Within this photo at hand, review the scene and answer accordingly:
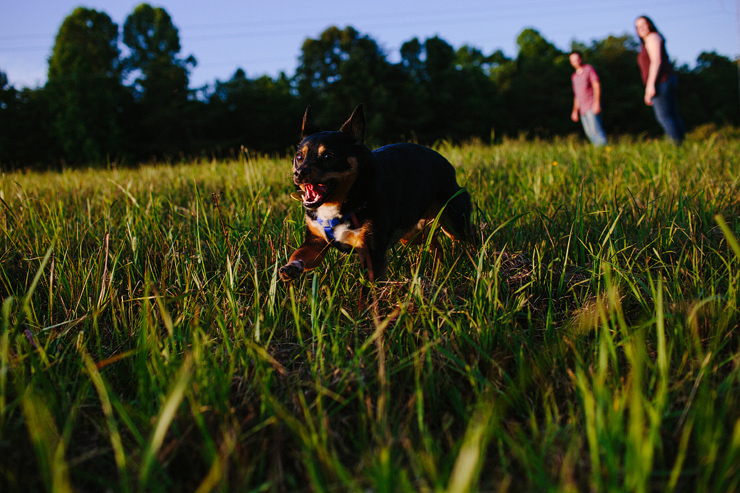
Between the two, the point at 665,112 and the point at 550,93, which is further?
the point at 550,93

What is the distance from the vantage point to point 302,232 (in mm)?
2682

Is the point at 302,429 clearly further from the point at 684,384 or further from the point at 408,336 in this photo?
the point at 684,384

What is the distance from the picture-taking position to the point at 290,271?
1.93 metres

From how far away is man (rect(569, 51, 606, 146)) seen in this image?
7656 mm

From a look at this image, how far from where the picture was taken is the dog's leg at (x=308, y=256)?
6.48 feet

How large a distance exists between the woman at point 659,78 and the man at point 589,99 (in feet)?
3.41

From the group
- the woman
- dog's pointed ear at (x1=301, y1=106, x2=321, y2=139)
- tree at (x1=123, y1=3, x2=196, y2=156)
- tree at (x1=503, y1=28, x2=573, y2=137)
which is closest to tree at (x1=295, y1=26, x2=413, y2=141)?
tree at (x1=123, y1=3, x2=196, y2=156)

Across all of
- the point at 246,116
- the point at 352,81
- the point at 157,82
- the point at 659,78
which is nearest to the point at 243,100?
the point at 246,116

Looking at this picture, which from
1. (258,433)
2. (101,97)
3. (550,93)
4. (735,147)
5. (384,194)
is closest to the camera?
(258,433)

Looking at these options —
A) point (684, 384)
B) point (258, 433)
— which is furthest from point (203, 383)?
point (684, 384)

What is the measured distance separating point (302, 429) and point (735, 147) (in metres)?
7.72

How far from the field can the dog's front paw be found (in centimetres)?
13

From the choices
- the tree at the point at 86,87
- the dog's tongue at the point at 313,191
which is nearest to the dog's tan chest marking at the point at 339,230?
the dog's tongue at the point at 313,191

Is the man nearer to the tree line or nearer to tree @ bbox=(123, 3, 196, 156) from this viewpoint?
the tree line
